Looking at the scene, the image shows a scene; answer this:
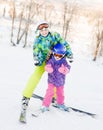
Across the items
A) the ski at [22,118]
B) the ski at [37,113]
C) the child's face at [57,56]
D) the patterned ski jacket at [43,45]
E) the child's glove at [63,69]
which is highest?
the patterned ski jacket at [43,45]

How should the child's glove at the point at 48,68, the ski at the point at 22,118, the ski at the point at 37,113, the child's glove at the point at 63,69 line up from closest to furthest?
the ski at the point at 22,118, the ski at the point at 37,113, the child's glove at the point at 48,68, the child's glove at the point at 63,69

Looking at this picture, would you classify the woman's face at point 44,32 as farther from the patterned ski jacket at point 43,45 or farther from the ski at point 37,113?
the ski at point 37,113

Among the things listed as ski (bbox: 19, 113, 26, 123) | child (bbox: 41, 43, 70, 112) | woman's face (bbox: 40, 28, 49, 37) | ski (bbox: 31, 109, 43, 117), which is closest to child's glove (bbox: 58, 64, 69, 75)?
child (bbox: 41, 43, 70, 112)

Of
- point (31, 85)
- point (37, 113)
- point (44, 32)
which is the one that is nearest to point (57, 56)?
point (44, 32)

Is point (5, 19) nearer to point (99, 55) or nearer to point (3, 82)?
point (99, 55)

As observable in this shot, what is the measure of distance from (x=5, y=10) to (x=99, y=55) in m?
17.9

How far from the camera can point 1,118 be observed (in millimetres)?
5266

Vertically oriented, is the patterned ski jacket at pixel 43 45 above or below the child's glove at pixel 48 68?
above

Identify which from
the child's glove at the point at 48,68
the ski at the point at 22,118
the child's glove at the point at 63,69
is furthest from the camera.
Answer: the child's glove at the point at 63,69

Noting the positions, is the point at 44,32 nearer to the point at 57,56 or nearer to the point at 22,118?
the point at 57,56

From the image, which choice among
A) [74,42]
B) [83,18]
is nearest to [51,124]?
[74,42]

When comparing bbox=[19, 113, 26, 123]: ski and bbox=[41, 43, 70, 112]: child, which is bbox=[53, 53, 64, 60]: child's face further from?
bbox=[19, 113, 26, 123]: ski

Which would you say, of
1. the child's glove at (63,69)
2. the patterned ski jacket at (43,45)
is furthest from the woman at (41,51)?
the child's glove at (63,69)

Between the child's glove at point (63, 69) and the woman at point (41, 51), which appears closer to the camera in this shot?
the woman at point (41, 51)
